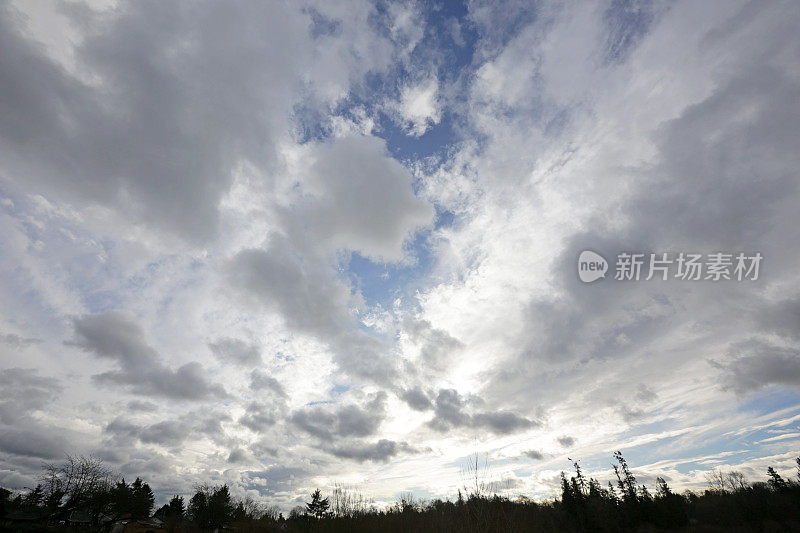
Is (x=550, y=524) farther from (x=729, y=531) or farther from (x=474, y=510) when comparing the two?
(x=729, y=531)

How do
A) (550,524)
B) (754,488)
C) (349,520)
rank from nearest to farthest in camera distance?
1. (349,520)
2. (550,524)
3. (754,488)

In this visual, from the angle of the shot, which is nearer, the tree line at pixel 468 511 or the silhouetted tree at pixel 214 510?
the tree line at pixel 468 511

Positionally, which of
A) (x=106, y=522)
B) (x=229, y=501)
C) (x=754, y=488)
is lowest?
(x=106, y=522)

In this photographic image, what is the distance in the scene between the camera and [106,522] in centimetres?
7169

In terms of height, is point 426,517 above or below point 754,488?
below

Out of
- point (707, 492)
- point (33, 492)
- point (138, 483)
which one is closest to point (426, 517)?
point (707, 492)

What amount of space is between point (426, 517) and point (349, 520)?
3764 millimetres

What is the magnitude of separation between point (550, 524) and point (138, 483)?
11858 centimetres

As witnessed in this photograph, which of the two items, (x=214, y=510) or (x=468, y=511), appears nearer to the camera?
(x=468, y=511)

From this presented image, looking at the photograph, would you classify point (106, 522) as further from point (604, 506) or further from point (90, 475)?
point (604, 506)

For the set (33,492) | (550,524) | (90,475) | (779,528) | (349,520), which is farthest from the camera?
(33,492)

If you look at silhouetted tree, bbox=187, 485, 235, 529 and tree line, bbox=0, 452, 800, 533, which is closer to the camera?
tree line, bbox=0, 452, 800, 533

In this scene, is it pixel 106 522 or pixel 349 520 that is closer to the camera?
pixel 349 520

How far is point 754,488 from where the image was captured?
6069 cm
